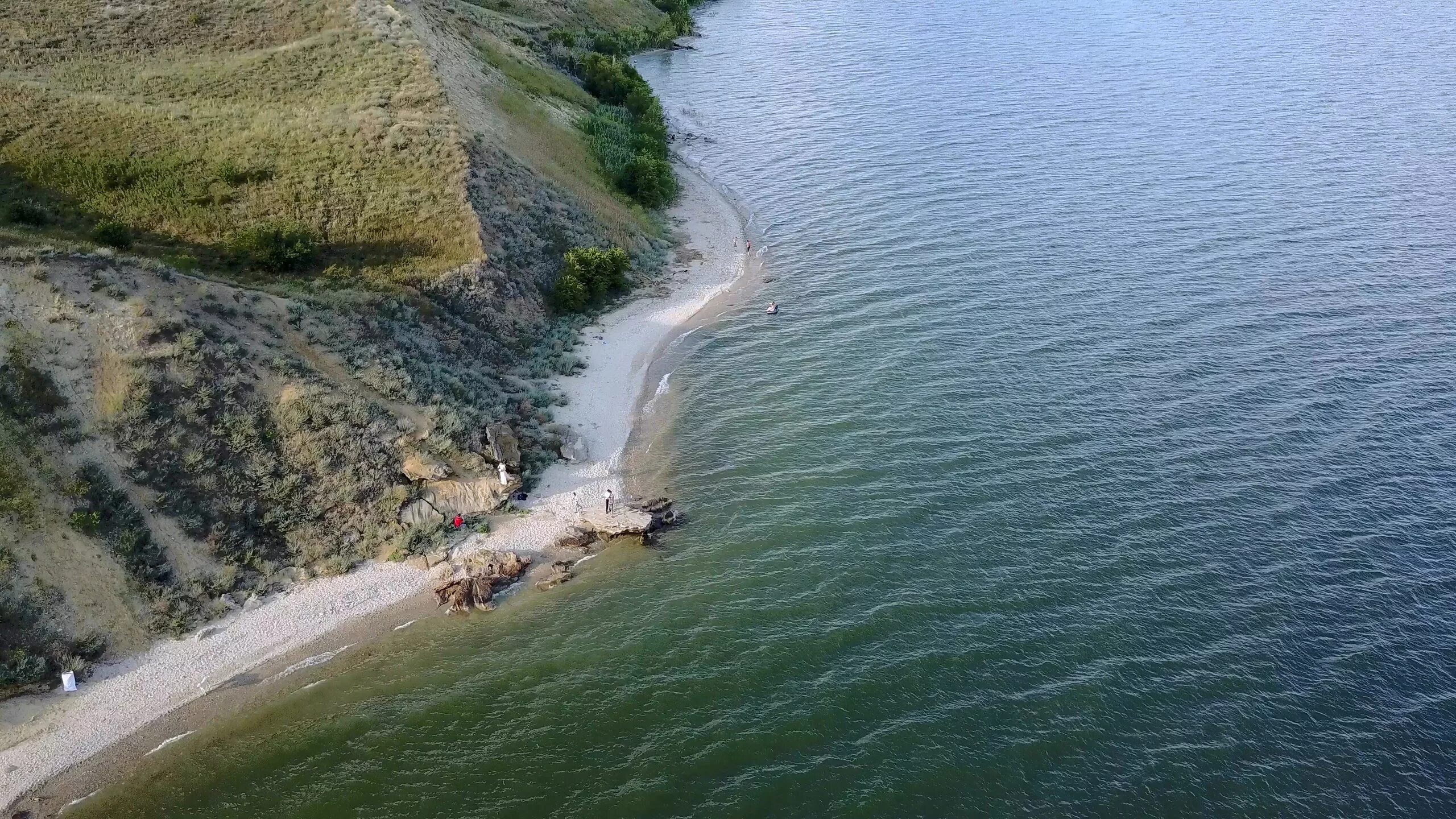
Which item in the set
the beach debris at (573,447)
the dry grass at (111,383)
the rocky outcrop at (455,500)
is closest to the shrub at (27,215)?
the dry grass at (111,383)

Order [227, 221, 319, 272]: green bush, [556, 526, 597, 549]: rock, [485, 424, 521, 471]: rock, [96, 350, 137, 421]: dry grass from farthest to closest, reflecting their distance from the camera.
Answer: [227, 221, 319, 272]: green bush, [485, 424, 521, 471]: rock, [556, 526, 597, 549]: rock, [96, 350, 137, 421]: dry grass

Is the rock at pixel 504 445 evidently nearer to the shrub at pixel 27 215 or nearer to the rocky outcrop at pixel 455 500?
the rocky outcrop at pixel 455 500

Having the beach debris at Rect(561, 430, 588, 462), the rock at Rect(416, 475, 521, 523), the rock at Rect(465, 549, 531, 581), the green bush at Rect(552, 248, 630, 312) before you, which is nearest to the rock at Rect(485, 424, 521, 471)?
the rock at Rect(416, 475, 521, 523)

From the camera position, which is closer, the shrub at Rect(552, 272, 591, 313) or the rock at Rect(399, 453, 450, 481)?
the rock at Rect(399, 453, 450, 481)

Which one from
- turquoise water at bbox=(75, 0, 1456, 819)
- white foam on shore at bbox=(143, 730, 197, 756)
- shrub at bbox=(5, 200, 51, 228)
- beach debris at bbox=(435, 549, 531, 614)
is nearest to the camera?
turquoise water at bbox=(75, 0, 1456, 819)

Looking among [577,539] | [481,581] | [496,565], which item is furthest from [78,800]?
[577,539]

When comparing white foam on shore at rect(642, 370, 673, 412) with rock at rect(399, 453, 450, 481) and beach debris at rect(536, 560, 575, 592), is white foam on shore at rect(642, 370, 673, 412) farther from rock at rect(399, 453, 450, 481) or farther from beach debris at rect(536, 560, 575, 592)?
beach debris at rect(536, 560, 575, 592)
